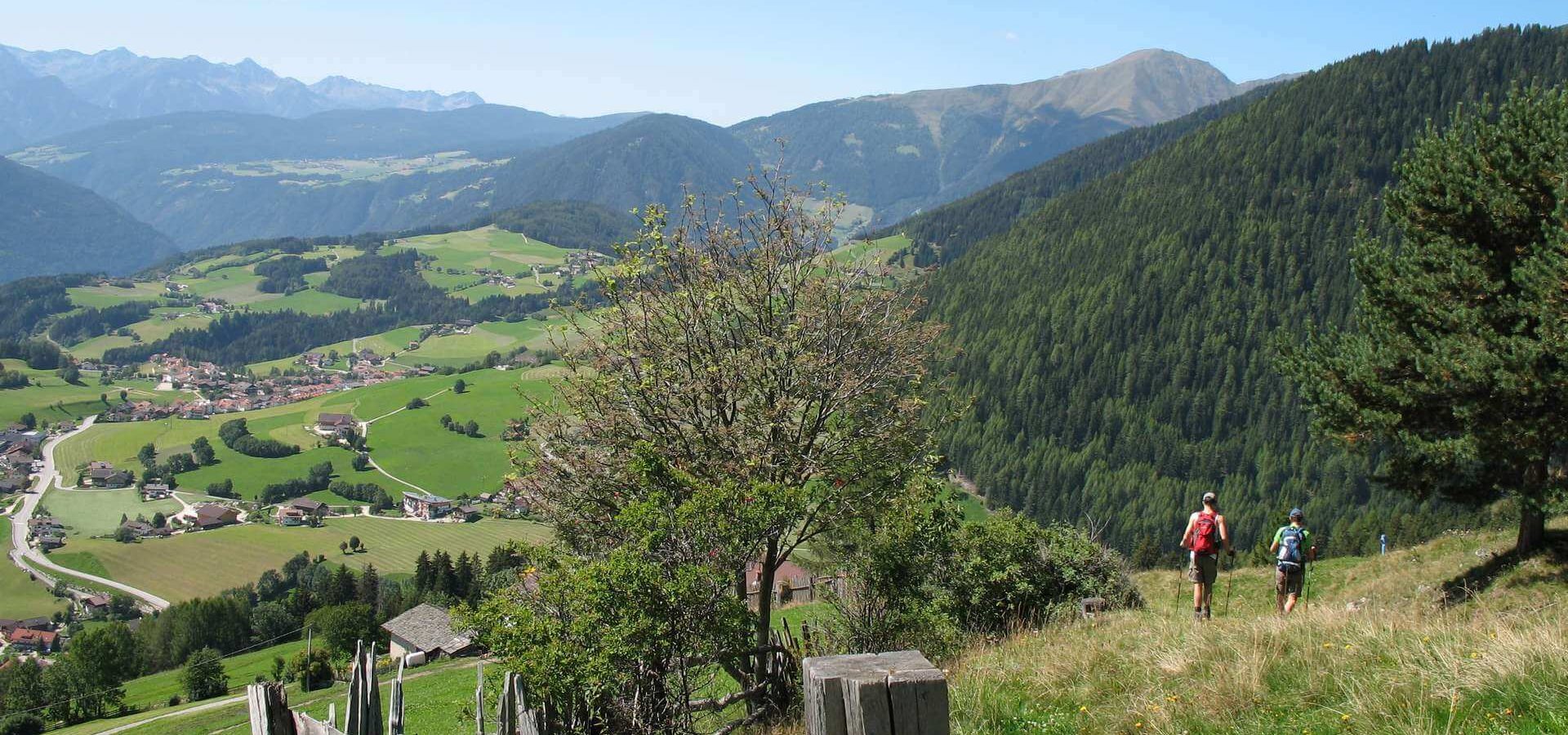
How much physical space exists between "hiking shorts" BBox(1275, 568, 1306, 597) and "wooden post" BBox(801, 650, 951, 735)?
44.0ft

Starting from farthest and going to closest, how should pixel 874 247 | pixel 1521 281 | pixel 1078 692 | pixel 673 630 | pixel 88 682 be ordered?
1. pixel 88 682
2. pixel 874 247
3. pixel 1521 281
4. pixel 673 630
5. pixel 1078 692

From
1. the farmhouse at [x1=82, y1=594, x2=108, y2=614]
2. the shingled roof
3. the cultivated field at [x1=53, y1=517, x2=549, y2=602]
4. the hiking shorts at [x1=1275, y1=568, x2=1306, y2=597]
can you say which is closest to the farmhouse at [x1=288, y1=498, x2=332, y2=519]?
the cultivated field at [x1=53, y1=517, x2=549, y2=602]

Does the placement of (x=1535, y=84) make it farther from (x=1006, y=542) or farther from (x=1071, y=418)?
(x=1071, y=418)

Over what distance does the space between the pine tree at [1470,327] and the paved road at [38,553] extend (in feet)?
372

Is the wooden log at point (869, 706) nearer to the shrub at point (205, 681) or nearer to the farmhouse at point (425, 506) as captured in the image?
the shrub at point (205, 681)

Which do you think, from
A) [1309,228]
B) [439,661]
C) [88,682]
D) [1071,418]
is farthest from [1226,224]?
[88,682]

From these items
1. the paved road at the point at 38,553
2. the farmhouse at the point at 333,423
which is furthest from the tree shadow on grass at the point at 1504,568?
the farmhouse at the point at 333,423

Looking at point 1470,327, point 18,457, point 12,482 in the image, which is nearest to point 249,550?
point 12,482

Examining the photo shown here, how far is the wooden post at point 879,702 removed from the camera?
2.98m

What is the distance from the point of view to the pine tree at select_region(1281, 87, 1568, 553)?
16359 millimetres

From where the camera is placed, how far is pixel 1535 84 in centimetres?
1903

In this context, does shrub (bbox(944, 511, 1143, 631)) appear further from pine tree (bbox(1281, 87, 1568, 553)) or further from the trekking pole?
pine tree (bbox(1281, 87, 1568, 553))

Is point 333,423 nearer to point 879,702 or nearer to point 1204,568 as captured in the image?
point 1204,568

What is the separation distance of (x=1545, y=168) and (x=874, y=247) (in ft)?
42.5
